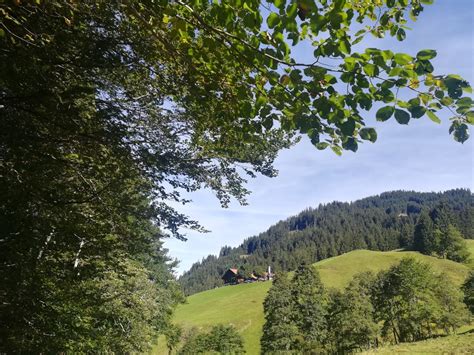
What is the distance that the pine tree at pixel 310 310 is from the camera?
161ft

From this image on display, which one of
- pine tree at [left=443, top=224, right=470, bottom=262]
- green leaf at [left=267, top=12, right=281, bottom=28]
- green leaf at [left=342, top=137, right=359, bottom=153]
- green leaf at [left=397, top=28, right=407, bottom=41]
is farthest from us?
pine tree at [left=443, top=224, right=470, bottom=262]

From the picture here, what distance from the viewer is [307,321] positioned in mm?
50062

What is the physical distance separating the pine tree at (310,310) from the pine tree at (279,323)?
1.17 meters

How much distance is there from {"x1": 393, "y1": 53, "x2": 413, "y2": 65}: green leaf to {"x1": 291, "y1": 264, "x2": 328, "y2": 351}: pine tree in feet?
171

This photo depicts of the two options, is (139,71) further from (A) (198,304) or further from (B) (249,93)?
(A) (198,304)

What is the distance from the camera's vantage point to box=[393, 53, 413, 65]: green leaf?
8.77ft

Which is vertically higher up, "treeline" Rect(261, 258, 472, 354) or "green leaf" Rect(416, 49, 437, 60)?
"green leaf" Rect(416, 49, 437, 60)

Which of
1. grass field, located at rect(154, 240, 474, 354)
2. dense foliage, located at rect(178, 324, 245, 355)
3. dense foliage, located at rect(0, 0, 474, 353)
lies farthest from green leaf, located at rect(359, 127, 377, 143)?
grass field, located at rect(154, 240, 474, 354)

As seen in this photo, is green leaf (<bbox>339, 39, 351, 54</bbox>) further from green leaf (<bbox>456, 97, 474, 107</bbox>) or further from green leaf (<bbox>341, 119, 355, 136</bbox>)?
green leaf (<bbox>456, 97, 474, 107</bbox>)

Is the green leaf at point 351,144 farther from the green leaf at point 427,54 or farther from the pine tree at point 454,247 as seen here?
the pine tree at point 454,247

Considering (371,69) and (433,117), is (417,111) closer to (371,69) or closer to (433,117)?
(433,117)

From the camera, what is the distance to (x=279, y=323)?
49375 millimetres

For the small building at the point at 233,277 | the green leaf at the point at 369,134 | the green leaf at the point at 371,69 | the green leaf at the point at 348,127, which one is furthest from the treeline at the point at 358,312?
the small building at the point at 233,277

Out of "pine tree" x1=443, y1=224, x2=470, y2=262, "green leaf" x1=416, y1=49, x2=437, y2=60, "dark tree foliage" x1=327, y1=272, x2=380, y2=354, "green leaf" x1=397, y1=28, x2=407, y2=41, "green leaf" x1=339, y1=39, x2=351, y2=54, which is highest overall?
"pine tree" x1=443, y1=224, x2=470, y2=262
